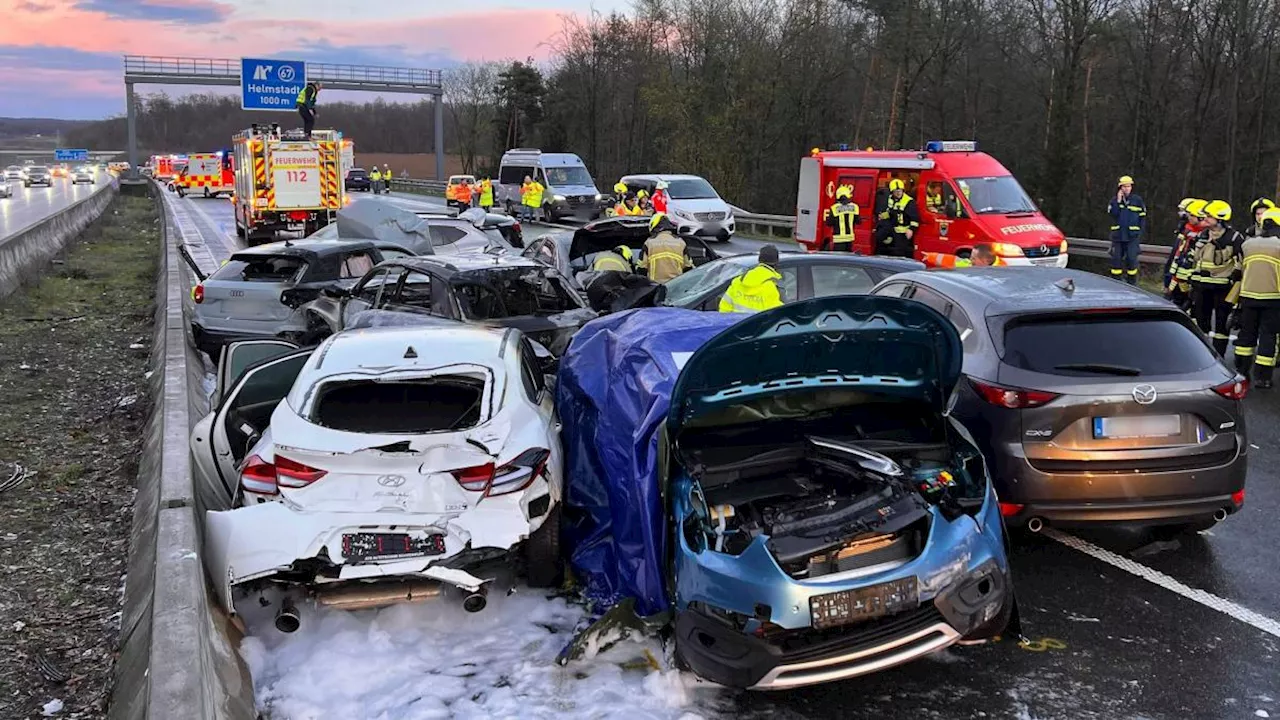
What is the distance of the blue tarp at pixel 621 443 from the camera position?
14.7ft

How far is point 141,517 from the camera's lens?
5555mm

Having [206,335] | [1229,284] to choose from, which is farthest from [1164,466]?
[206,335]

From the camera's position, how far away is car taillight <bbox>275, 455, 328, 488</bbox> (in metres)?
4.51

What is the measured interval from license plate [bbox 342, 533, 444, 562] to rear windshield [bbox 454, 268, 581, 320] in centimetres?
399

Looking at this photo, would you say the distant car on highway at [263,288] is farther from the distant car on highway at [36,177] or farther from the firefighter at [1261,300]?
the distant car on highway at [36,177]

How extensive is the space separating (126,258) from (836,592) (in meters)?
23.3

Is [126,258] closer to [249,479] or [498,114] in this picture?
[249,479]

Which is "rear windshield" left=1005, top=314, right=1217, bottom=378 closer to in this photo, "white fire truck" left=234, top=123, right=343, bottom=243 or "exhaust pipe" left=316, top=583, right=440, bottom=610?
"exhaust pipe" left=316, top=583, right=440, bottom=610

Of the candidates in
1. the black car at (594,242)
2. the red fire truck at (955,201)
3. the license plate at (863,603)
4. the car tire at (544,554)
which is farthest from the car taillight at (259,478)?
the red fire truck at (955,201)

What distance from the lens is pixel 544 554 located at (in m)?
4.97

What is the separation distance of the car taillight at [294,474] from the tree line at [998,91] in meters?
34.7

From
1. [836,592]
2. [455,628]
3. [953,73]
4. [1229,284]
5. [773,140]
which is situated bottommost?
[455,628]

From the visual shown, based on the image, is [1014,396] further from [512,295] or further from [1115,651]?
[512,295]

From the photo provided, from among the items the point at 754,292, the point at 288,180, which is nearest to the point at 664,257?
the point at 754,292
